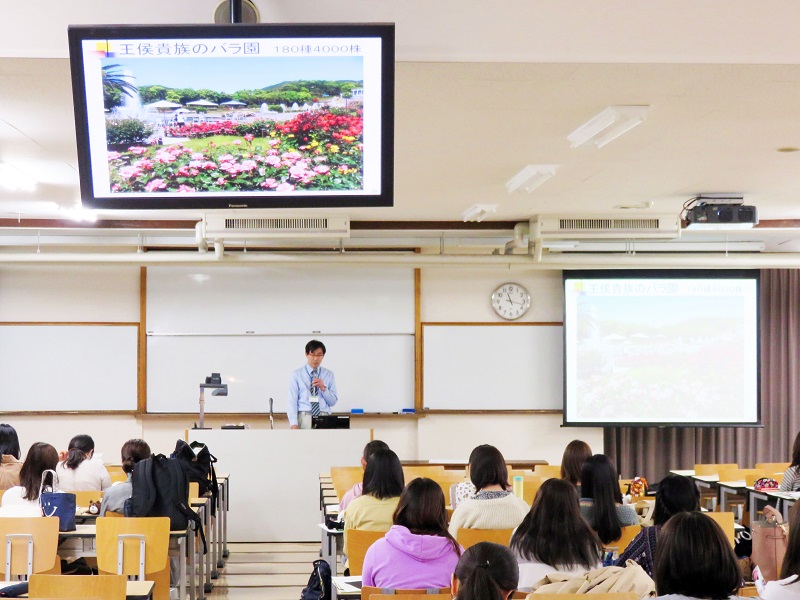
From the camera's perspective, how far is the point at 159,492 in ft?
19.2

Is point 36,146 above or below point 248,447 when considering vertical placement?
above

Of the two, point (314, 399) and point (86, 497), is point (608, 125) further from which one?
point (314, 399)

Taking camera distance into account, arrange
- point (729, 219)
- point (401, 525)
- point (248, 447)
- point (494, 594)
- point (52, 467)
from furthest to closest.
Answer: point (248, 447) < point (729, 219) < point (52, 467) < point (401, 525) < point (494, 594)

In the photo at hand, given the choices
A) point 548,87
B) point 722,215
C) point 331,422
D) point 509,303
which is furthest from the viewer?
point 509,303

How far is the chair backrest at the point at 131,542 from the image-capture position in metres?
5.11

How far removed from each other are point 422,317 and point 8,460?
16.4ft

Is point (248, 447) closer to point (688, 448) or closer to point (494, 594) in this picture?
point (688, 448)

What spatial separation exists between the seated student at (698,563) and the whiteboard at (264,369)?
7.70 m

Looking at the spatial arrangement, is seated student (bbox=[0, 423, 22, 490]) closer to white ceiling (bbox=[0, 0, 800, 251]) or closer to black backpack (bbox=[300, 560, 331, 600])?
white ceiling (bbox=[0, 0, 800, 251])

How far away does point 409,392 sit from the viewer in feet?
34.7

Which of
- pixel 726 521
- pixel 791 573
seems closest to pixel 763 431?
pixel 726 521

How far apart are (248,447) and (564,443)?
388cm

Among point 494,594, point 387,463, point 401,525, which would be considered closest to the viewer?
point 494,594

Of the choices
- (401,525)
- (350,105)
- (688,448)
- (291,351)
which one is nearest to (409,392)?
(291,351)
